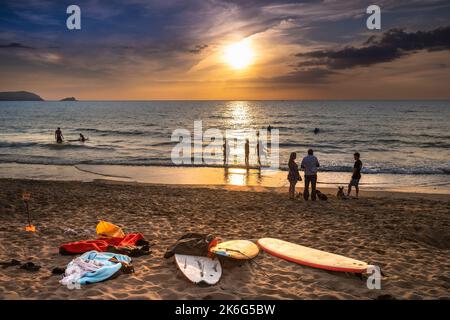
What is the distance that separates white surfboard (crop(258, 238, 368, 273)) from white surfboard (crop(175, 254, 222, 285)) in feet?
5.22

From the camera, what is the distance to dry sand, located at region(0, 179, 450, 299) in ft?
21.0

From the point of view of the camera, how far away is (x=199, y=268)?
23.0 ft

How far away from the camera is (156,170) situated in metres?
25.1

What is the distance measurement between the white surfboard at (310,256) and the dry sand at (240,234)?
0.16 metres

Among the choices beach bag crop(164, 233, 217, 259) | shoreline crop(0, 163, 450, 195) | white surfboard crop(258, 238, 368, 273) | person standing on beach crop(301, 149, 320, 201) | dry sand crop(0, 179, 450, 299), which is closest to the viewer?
dry sand crop(0, 179, 450, 299)

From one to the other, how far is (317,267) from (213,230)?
3676 mm

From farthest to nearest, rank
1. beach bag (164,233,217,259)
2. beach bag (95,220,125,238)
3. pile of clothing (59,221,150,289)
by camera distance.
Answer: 1. beach bag (95,220,125,238)
2. beach bag (164,233,217,259)
3. pile of clothing (59,221,150,289)

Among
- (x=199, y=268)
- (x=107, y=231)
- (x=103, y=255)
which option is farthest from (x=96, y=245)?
(x=199, y=268)

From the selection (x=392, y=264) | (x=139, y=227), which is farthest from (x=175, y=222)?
(x=392, y=264)

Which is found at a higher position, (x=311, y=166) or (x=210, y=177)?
(x=311, y=166)

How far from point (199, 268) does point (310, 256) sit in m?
2.47

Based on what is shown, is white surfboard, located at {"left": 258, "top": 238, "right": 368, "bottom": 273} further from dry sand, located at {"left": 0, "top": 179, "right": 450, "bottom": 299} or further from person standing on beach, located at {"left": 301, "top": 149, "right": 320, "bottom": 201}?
person standing on beach, located at {"left": 301, "top": 149, "right": 320, "bottom": 201}

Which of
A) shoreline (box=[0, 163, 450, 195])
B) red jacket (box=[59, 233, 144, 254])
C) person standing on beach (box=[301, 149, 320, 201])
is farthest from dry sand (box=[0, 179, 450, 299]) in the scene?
shoreline (box=[0, 163, 450, 195])

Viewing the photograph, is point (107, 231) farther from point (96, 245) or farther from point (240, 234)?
point (240, 234)
